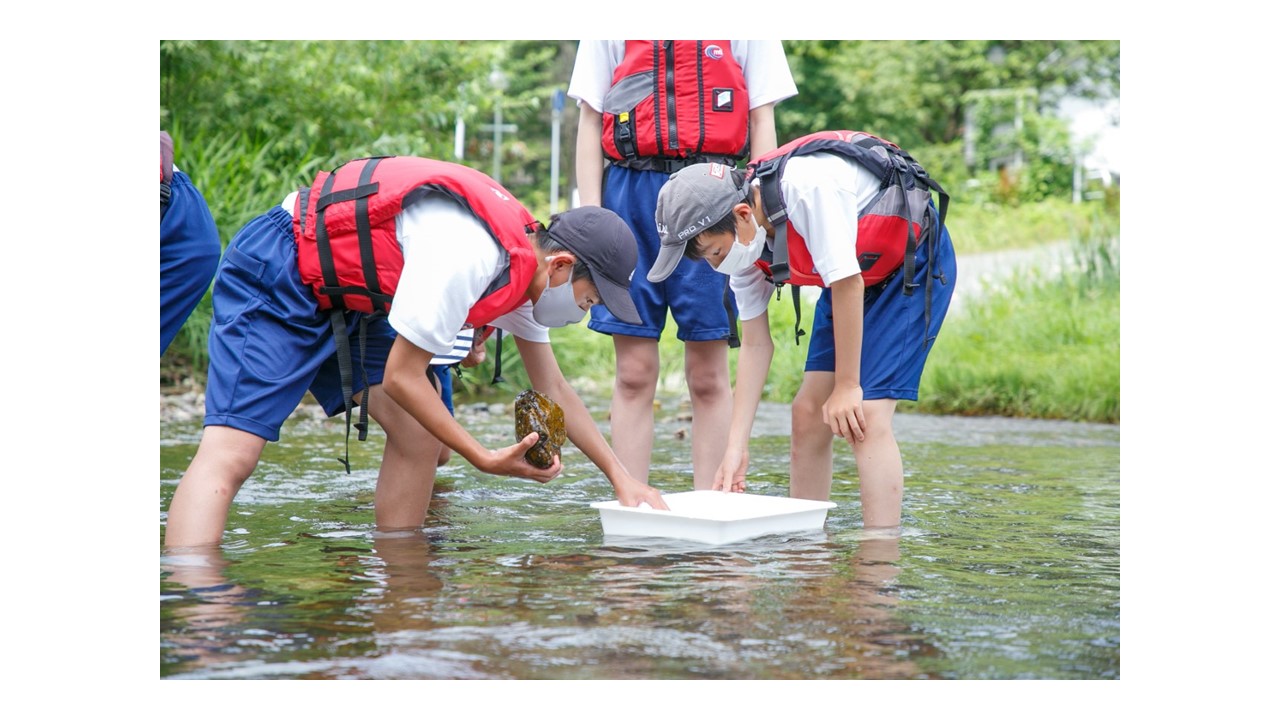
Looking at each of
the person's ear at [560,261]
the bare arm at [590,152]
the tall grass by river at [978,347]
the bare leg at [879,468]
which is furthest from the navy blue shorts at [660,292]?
the tall grass by river at [978,347]

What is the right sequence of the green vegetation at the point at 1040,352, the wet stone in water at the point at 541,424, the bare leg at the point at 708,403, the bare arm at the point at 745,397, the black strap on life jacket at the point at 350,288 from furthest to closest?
the green vegetation at the point at 1040,352
the bare leg at the point at 708,403
the bare arm at the point at 745,397
the wet stone in water at the point at 541,424
the black strap on life jacket at the point at 350,288

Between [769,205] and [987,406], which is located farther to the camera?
[987,406]

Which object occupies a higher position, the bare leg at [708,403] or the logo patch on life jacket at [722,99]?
the logo patch on life jacket at [722,99]

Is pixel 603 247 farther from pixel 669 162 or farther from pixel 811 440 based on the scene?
pixel 811 440

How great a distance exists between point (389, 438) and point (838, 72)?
19486mm

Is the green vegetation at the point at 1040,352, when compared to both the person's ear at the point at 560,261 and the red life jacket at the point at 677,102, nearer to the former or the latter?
the red life jacket at the point at 677,102

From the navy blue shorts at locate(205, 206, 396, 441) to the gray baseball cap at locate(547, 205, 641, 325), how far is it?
70 cm

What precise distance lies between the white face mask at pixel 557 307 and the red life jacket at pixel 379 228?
0.26ft

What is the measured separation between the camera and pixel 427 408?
333 cm

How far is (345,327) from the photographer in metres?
3.60

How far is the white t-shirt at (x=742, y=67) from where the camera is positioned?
4.33 m

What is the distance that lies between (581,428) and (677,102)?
120 centimetres
